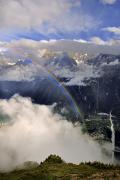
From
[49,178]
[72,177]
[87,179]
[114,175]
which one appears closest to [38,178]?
[49,178]

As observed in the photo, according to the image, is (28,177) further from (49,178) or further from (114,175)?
(114,175)

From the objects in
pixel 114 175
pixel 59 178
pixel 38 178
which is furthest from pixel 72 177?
pixel 114 175

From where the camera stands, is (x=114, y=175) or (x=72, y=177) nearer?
(x=114, y=175)

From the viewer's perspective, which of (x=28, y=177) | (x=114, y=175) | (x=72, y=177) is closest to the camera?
(x=114, y=175)

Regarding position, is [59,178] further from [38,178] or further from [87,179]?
[87,179]

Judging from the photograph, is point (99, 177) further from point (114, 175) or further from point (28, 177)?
point (28, 177)

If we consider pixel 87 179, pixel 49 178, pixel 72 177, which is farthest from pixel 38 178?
pixel 87 179

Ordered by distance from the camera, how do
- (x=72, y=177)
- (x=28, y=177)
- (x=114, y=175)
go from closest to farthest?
(x=114, y=175) → (x=72, y=177) → (x=28, y=177)
